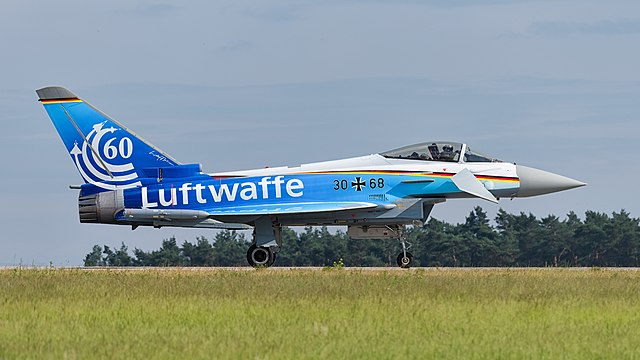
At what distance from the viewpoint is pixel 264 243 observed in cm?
2625

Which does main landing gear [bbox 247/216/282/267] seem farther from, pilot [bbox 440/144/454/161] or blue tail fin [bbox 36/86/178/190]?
pilot [bbox 440/144/454/161]

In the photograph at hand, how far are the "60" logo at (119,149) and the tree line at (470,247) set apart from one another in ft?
81.8

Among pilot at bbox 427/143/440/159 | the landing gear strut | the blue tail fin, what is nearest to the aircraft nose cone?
pilot at bbox 427/143/440/159

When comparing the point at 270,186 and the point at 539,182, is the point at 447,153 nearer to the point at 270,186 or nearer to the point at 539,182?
the point at 539,182

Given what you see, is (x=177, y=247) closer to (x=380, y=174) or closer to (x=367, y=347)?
(x=380, y=174)

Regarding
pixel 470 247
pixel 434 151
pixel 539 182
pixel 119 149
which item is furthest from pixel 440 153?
pixel 470 247

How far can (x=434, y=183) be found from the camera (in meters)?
25.7

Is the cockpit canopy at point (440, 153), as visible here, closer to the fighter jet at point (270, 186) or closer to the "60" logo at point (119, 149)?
the fighter jet at point (270, 186)

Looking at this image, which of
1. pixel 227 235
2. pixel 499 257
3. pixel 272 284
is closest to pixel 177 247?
pixel 227 235

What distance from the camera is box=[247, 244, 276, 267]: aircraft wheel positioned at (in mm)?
26109

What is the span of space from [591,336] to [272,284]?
734 cm

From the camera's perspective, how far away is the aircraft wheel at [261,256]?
26109 millimetres

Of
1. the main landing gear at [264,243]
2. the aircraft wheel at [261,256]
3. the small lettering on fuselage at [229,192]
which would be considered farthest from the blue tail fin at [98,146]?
the aircraft wheel at [261,256]

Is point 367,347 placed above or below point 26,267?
below
